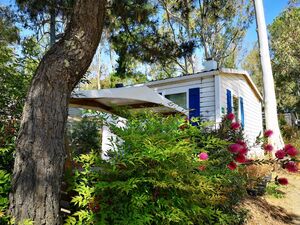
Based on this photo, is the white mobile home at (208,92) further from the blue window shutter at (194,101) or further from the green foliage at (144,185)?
the green foliage at (144,185)

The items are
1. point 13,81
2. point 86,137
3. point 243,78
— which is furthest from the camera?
point 243,78

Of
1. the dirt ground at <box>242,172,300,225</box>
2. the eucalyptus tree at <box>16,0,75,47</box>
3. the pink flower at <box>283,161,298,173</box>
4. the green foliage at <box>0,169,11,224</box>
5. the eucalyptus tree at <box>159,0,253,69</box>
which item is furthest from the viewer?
the eucalyptus tree at <box>159,0,253,69</box>

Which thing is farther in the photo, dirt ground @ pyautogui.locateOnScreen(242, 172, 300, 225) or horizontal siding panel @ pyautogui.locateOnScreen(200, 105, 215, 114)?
horizontal siding panel @ pyautogui.locateOnScreen(200, 105, 215, 114)

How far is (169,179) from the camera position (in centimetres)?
223

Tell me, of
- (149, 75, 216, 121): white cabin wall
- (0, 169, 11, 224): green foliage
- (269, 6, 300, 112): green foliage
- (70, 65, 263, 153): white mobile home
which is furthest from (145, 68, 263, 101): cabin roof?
(269, 6, 300, 112): green foliage

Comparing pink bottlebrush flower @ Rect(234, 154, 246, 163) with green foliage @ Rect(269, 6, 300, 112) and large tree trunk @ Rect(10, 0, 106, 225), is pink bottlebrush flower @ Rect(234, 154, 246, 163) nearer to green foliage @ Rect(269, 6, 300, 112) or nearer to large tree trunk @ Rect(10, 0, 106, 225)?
large tree trunk @ Rect(10, 0, 106, 225)

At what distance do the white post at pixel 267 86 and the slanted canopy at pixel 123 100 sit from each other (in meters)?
5.37

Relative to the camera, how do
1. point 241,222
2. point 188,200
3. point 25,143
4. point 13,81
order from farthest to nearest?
1. point 241,222
2. point 13,81
3. point 188,200
4. point 25,143

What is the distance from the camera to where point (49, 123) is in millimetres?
2217

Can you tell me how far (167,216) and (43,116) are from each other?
3.81ft

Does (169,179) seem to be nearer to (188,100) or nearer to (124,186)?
(124,186)

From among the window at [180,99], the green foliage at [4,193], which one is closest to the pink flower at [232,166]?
the green foliage at [4,193]

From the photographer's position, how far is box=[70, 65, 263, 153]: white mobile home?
6797 millimetres

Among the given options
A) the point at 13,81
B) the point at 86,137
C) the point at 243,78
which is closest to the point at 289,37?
the point at 243,78
